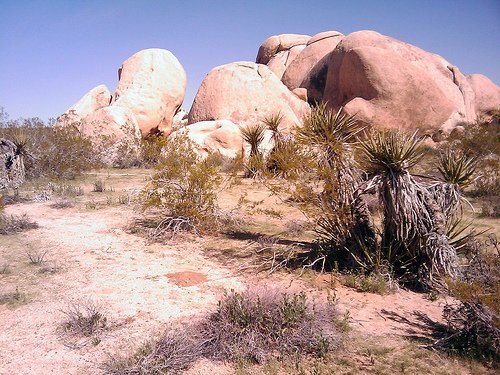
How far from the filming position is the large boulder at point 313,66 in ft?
83.4

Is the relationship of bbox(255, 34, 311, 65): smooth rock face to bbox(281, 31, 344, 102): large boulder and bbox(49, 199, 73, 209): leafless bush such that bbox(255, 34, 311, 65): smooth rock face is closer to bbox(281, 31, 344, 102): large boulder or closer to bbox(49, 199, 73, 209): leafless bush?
bbox(281, 31, 344, 102): large boulder

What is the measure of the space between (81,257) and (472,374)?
19.1ft

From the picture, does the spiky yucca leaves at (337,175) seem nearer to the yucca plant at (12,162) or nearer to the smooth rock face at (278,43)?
the yucca plant at (12,162)

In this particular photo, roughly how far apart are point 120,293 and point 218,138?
510 inches

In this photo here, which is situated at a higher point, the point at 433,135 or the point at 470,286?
the point at 433,135

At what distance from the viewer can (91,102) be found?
2530cm

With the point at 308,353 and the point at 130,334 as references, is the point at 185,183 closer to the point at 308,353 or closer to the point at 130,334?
the point at 130,334

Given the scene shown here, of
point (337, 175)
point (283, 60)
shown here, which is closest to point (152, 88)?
point (283, 60)

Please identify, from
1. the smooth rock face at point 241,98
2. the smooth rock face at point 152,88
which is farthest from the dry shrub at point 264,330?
the smooth rock face at point 152,88

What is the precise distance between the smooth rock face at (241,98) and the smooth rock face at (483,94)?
1110cm

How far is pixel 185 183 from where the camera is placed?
894cm

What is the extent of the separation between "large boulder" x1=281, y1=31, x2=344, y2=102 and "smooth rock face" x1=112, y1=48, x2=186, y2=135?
689 cm

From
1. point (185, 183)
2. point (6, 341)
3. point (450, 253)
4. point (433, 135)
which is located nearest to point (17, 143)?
point (185, 183)

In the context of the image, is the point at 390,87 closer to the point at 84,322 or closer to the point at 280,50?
the point at 280,50
